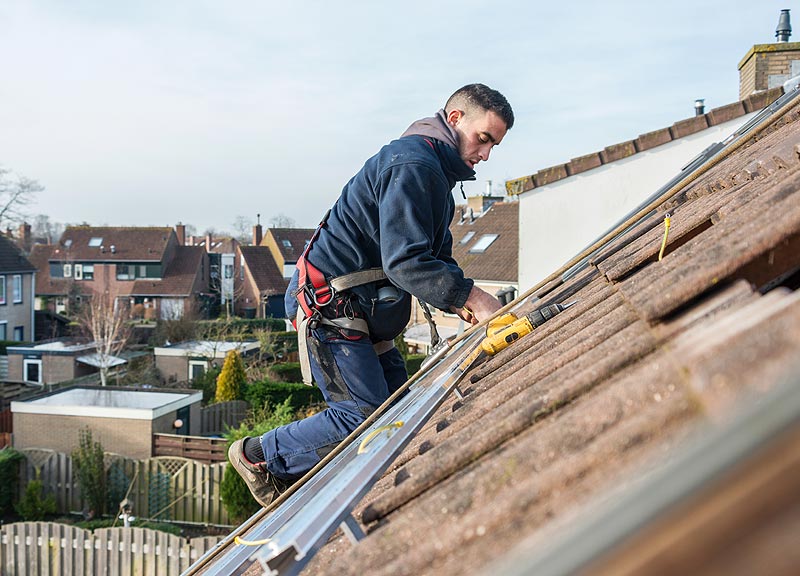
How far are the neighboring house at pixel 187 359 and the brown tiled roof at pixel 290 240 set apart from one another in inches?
803

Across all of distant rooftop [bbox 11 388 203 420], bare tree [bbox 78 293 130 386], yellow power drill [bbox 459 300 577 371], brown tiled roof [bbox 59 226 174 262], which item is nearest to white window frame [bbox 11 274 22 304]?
bare tree [bbox 78 293 130 386]

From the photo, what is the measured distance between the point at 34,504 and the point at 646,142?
14890 millimetres

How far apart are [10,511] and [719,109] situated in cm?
1726

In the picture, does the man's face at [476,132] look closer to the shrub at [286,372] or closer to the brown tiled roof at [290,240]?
the shrub at [286,372]

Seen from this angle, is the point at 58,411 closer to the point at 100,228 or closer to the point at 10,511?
the point at 10,511

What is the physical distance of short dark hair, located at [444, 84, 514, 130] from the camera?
338 centimetres

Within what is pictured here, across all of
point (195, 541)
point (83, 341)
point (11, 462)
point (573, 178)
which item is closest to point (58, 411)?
point (11, 462)

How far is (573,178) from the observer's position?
1212 centimetres

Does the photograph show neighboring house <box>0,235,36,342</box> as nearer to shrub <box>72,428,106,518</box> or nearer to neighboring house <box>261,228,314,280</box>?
neighboring house <box>261,228,314,280</box>

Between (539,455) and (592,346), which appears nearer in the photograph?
(539,455)

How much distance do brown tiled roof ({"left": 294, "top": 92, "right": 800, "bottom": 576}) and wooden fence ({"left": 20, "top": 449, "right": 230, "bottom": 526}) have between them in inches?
542

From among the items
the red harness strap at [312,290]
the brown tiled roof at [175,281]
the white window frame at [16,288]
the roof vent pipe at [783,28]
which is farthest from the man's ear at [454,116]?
the brown tiled roof at [175,281]

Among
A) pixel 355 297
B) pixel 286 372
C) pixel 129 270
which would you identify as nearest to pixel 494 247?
pixel 286 372

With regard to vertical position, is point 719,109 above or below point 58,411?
above
